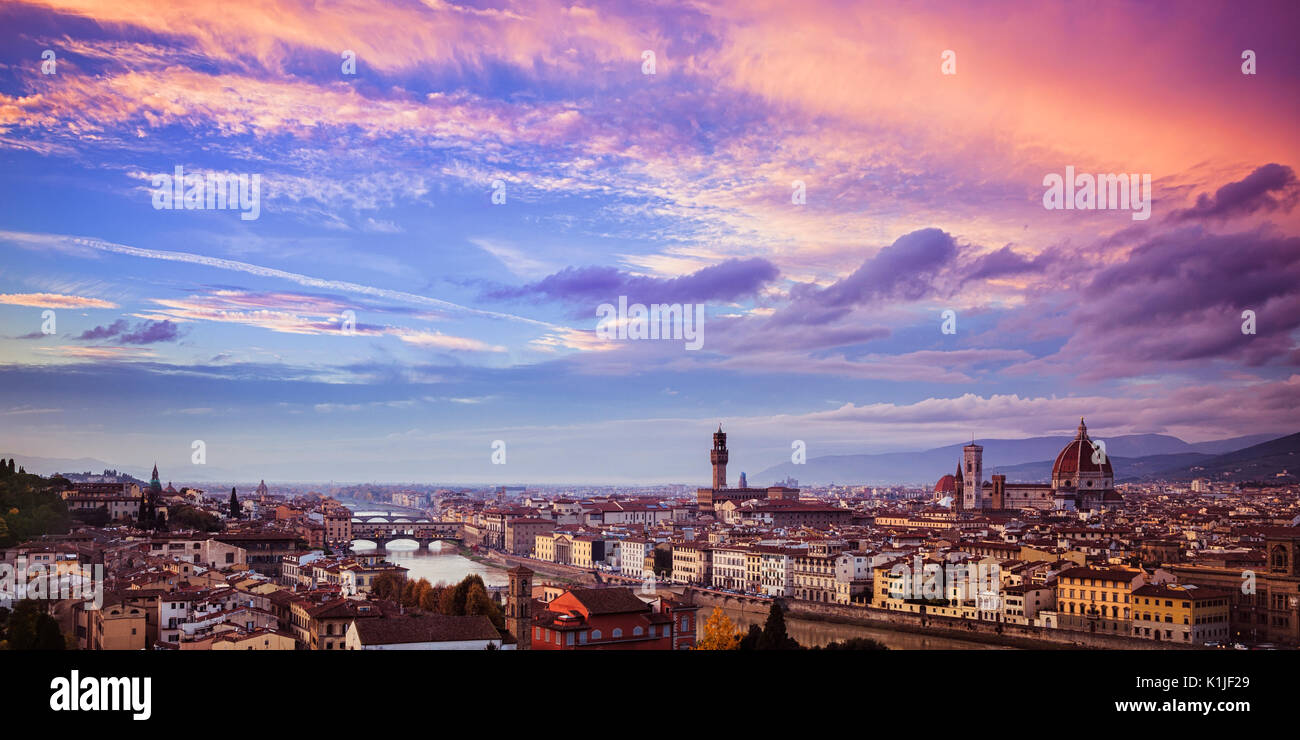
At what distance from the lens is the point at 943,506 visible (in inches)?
1512

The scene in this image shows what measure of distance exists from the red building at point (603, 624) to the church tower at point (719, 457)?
1126 inches

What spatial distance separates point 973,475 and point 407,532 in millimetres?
19114

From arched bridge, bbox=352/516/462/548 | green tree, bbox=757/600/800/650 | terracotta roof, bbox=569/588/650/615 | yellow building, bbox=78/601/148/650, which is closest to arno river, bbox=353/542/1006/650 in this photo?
green tree, bbox=757/600/800/650

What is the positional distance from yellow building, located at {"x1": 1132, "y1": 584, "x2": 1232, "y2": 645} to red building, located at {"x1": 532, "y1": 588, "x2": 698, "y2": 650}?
580 centimetres

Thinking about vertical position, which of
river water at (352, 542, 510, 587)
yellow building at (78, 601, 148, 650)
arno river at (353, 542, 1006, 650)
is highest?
yellow building at (78, 601, 148, 650)

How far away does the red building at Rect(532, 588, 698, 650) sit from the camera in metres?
9.62

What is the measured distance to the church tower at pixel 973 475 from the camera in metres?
38.0

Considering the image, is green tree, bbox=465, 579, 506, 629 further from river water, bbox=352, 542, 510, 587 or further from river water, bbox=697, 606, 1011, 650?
river water, bbox=352, 542, 510, 587

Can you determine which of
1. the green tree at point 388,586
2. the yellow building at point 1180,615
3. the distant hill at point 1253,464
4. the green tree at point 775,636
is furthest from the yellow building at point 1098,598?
the distant hill at point 1253,464

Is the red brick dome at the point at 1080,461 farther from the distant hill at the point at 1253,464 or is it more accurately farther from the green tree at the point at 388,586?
the green tree at the point at 388,586
